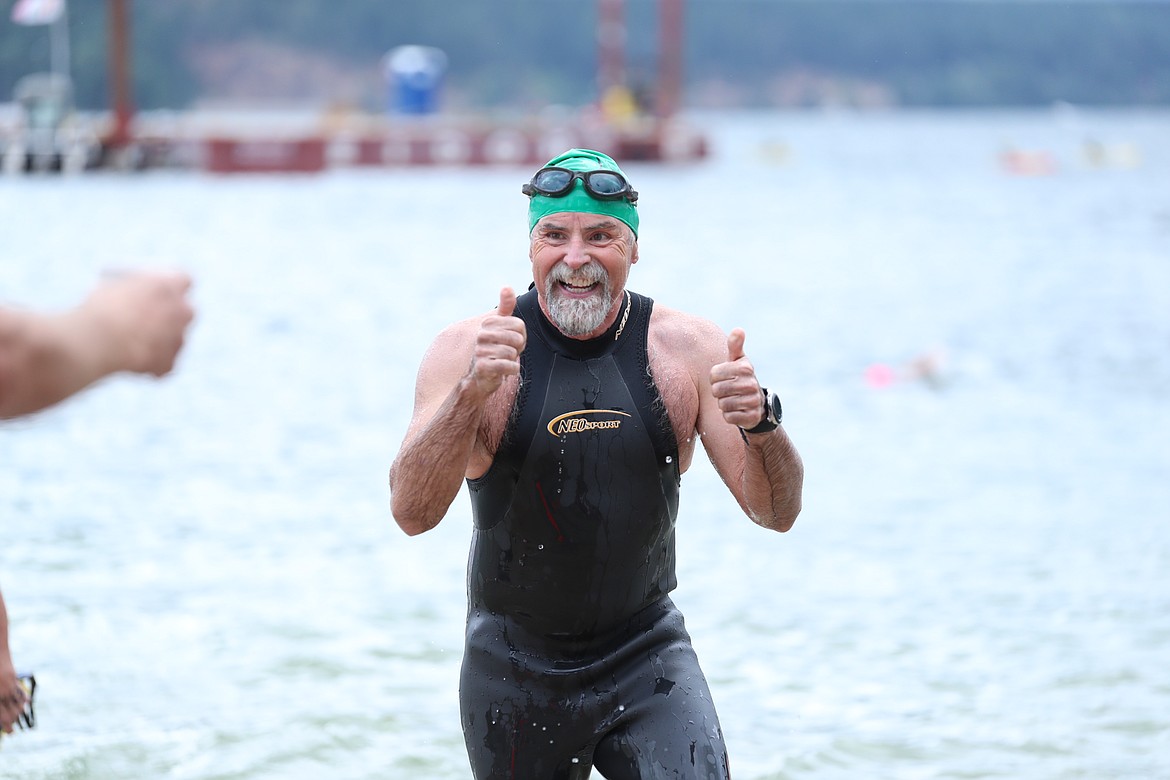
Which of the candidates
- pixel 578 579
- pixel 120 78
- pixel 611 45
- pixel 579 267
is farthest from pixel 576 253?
pixel 611 45

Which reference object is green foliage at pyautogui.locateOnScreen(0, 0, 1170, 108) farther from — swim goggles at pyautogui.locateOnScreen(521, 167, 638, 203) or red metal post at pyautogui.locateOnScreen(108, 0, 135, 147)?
swim goggles at pyautogui.locateOnScreen(521, 167, 638, 203)

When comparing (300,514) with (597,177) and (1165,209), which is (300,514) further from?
(1165,209)

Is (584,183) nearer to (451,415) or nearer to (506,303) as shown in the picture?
(506,303)

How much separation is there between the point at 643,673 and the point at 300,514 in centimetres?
767

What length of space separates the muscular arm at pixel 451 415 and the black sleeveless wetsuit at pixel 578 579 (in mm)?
160

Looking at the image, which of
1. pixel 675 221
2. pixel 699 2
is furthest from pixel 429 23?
pixel 675 221

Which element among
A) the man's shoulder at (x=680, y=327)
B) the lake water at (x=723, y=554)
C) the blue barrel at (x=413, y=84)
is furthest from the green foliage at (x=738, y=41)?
the man's shoulder at (x=680, y=327)

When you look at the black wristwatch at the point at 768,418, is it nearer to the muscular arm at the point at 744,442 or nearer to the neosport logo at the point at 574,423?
the muscular arm at the point at 744,442

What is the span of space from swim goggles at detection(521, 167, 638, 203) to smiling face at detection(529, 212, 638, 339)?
60mm

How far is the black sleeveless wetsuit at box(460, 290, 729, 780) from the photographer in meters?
3.97

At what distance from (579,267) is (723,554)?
671cm

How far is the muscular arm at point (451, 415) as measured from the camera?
3.68 metres

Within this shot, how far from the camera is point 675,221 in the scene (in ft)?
135

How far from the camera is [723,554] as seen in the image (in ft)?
34.1
